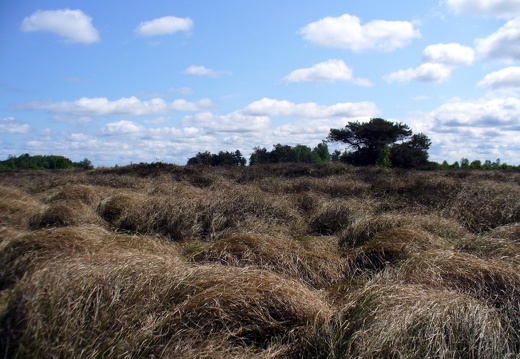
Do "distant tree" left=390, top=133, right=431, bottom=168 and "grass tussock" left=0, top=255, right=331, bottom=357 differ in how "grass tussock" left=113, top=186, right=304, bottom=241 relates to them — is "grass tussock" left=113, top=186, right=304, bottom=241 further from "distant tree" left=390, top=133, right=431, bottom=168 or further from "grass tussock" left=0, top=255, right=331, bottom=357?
"distant tree" left=390, top=133, right=431, bottom=168

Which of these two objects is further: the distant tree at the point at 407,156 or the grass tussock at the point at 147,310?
the distant tree at the point at 407,156

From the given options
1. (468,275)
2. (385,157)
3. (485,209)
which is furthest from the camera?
(385,157)

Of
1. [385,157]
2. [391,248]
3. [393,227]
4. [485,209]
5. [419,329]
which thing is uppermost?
[385,157]

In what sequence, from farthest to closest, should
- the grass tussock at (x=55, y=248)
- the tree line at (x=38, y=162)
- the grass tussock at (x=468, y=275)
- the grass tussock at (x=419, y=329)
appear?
the tree line at (x=38, y=162) < the grass tussock at (x=55, y=248) < the grass tussock at (x=468, y=275) < the grass tussock at (x=419, y=329)

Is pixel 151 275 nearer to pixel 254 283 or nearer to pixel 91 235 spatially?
pixel 254 283

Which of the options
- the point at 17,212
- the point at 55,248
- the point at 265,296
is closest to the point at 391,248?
the point at 265,296

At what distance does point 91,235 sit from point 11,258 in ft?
3.19

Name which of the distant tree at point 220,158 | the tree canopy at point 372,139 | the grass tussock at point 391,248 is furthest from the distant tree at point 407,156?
the grass tussock at point 391,248

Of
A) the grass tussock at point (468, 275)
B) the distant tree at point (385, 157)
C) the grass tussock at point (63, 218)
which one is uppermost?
the distant tree at point (385, 157)

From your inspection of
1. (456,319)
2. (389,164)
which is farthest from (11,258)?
(389,164)

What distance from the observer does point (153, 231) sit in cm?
767

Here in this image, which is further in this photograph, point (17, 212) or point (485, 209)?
point (17, 212)

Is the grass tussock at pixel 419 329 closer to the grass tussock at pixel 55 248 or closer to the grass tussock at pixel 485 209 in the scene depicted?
the grass tussock at pixel 55 248

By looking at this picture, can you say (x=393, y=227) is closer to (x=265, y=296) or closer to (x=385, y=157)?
(x=265, y=296)
